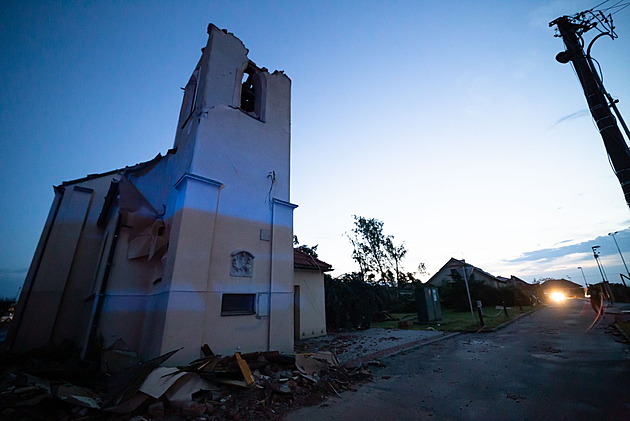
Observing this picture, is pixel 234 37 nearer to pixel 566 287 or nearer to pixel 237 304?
pixel 237 304

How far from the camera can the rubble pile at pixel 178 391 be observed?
381cm

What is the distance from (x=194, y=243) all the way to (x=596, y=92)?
43.2ft

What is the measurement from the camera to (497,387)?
4648 millimetres

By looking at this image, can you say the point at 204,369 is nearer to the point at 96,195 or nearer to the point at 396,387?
the point at 396,387

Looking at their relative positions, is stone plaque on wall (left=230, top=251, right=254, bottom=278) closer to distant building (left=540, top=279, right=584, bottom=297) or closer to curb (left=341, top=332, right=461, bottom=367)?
curb (left=341, top=332, right=461, bottom=367)

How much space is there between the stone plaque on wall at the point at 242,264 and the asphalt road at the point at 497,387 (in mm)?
3727

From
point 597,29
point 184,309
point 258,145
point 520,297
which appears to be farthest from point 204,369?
point 520,297

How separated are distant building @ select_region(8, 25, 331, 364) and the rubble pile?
3.36ft

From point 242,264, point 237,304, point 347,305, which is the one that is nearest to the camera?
point 237,304

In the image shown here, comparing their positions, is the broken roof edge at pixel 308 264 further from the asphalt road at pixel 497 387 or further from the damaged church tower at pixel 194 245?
the asphalt road at pixel 497 387

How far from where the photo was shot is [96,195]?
10391 mm

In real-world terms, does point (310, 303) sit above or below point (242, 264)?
below

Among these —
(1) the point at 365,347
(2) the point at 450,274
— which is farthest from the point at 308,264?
(2) the point at 450,274

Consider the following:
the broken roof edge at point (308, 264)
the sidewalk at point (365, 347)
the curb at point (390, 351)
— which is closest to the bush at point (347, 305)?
the broken roof edge at point (308, 264)
